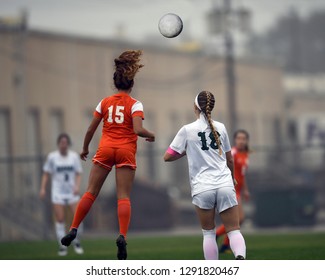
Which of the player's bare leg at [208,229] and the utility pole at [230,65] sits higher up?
the utility pole at [230,65]

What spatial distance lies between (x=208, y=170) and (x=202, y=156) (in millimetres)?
176

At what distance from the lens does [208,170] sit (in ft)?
40.3

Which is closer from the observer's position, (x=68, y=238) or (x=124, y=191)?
(x=68, y=238)

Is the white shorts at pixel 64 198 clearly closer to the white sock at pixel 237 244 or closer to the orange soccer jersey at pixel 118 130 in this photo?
the orange soccer jersey at pixel 118 130

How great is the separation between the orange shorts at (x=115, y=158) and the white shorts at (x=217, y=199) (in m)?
1.17

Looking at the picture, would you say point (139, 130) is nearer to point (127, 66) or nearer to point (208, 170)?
point (127, 66)

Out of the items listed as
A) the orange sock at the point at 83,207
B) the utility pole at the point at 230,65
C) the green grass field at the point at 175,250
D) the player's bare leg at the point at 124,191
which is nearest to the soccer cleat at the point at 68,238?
the orange sock at the point at 83,207

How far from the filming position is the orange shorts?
13.0m

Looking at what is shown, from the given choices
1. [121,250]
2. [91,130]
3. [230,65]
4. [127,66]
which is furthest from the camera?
[230,65]

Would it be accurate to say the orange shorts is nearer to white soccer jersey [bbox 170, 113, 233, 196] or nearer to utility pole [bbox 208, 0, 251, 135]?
white soccer jersey [bbox 170, 113, 233, 196]

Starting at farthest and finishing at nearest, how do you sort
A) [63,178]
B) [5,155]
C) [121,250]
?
[5,155], [63,178], [121,250]

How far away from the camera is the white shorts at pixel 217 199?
1220 centimetres

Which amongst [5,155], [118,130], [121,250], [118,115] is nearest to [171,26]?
[118,115]
